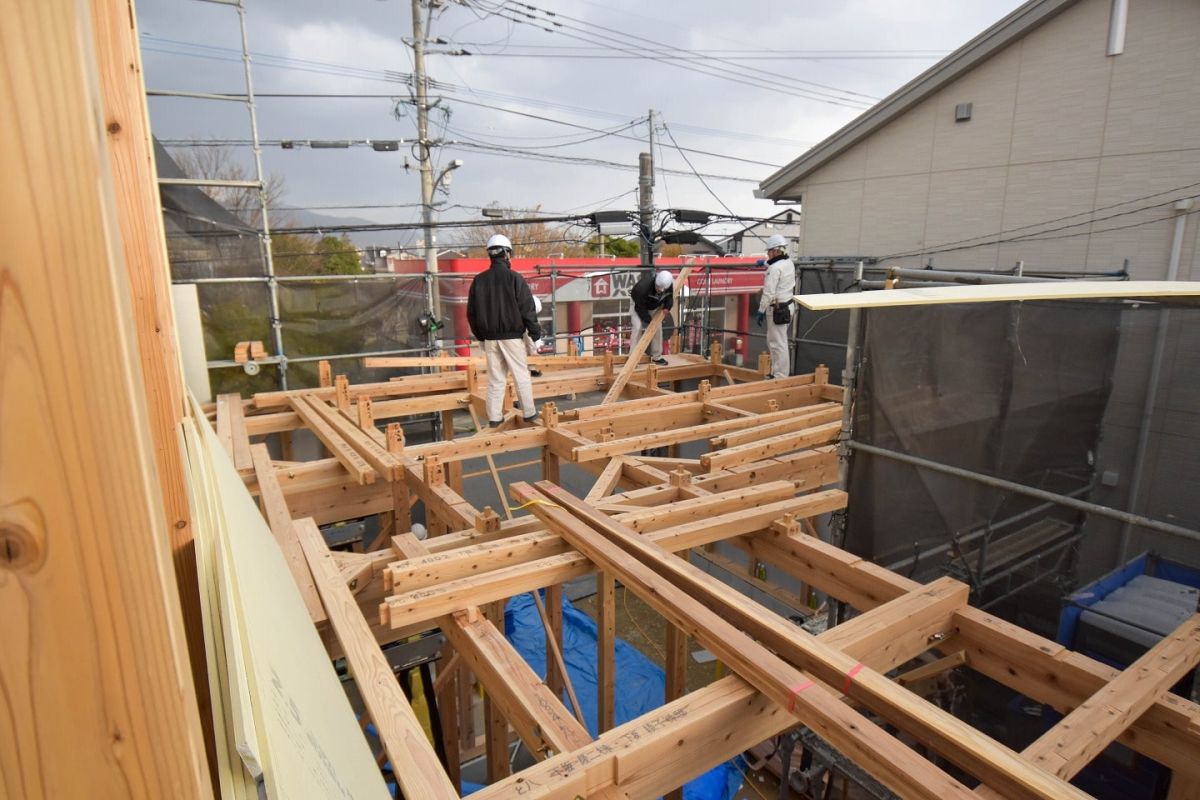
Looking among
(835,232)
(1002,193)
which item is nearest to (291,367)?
(835,232)

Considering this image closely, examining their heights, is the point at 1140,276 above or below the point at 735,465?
above

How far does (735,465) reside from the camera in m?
4.73

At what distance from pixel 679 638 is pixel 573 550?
658 mm

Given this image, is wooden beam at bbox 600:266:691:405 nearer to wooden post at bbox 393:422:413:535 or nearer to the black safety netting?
wooden post at bbox 393:422:413:535

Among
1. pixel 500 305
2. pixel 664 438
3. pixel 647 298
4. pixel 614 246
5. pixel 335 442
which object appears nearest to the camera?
pixel 335 442

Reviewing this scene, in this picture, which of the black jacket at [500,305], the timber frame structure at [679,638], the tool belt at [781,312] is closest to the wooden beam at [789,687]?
the timber frame structure at [679,638]

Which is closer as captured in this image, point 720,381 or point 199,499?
point 199,499

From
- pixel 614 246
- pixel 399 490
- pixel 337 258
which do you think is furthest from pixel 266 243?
pixel 614 246

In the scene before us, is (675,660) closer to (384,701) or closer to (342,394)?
(384,701)

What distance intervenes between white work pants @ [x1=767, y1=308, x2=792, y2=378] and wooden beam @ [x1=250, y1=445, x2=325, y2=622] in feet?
22.5

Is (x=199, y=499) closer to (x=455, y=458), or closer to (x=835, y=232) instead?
(x=455, y=458)

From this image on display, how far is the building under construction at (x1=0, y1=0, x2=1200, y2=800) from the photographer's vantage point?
1.68ft

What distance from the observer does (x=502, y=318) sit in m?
6.50

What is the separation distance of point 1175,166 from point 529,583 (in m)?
10.3
